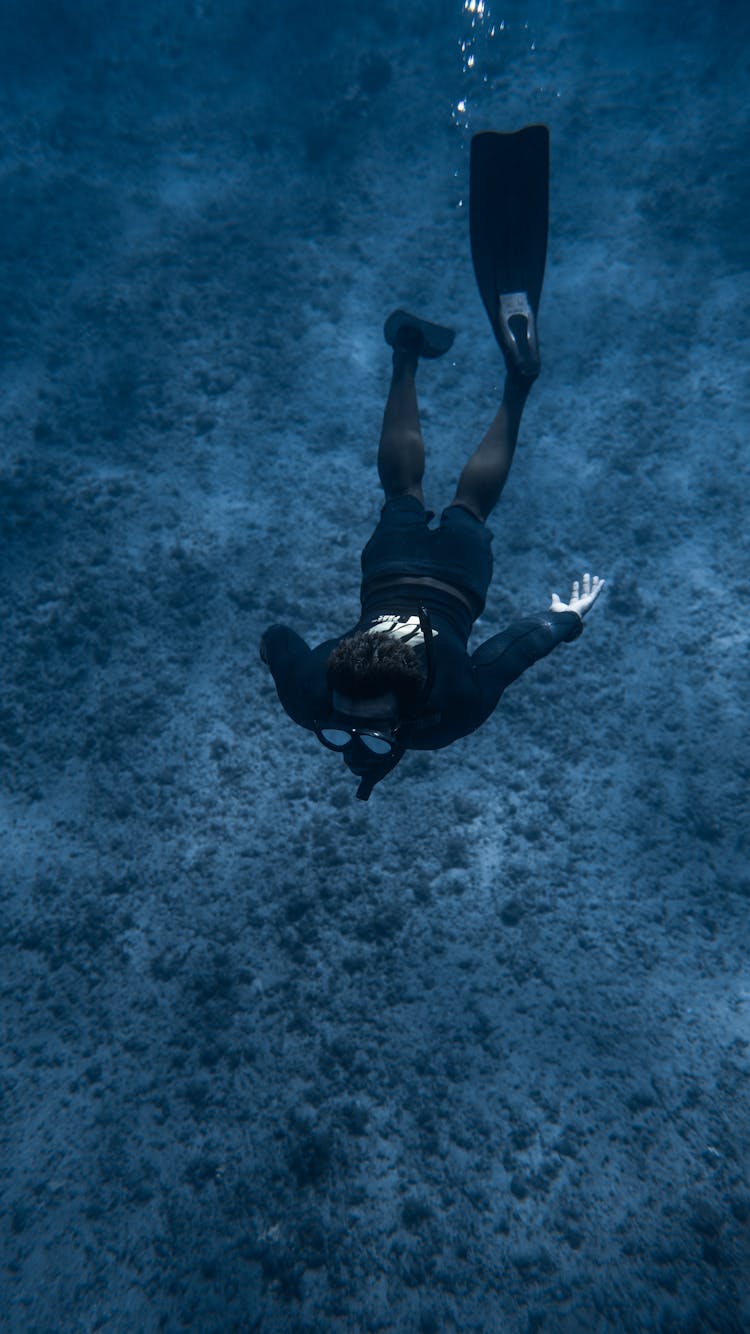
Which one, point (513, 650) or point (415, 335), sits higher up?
point (415, 335)

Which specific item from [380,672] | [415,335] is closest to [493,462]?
[415,335]

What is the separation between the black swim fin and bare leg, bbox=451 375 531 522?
160 millimetres

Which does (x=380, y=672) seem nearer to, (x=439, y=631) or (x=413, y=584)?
(x=439, y=631)

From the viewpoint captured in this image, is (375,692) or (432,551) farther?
(432,551)

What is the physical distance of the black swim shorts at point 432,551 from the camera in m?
3.28

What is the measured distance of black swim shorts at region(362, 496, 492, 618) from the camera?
3279mm

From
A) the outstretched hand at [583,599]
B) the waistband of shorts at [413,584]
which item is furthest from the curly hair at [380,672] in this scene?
the outstretched hand at [583,599]

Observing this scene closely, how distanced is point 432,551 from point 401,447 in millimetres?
981

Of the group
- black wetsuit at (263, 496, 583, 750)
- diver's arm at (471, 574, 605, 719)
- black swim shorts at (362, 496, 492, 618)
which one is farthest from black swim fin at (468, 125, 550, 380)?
diver's arm at (471, 574, 605, 719)

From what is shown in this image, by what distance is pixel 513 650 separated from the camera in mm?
3172

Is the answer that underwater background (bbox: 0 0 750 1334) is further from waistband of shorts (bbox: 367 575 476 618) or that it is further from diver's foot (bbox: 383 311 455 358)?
waistband of shorts (bbox: 367 575 476 618)

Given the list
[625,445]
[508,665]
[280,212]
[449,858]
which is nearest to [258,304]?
[280,212]

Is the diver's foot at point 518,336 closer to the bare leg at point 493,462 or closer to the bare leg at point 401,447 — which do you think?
the bare leg at point 493,462

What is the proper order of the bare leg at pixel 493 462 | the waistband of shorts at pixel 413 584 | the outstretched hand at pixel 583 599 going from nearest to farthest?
the waistband of shorts at pixel 413 584, the outstretched hand at pixel 583 599, the bare leg at pixel 493 462
